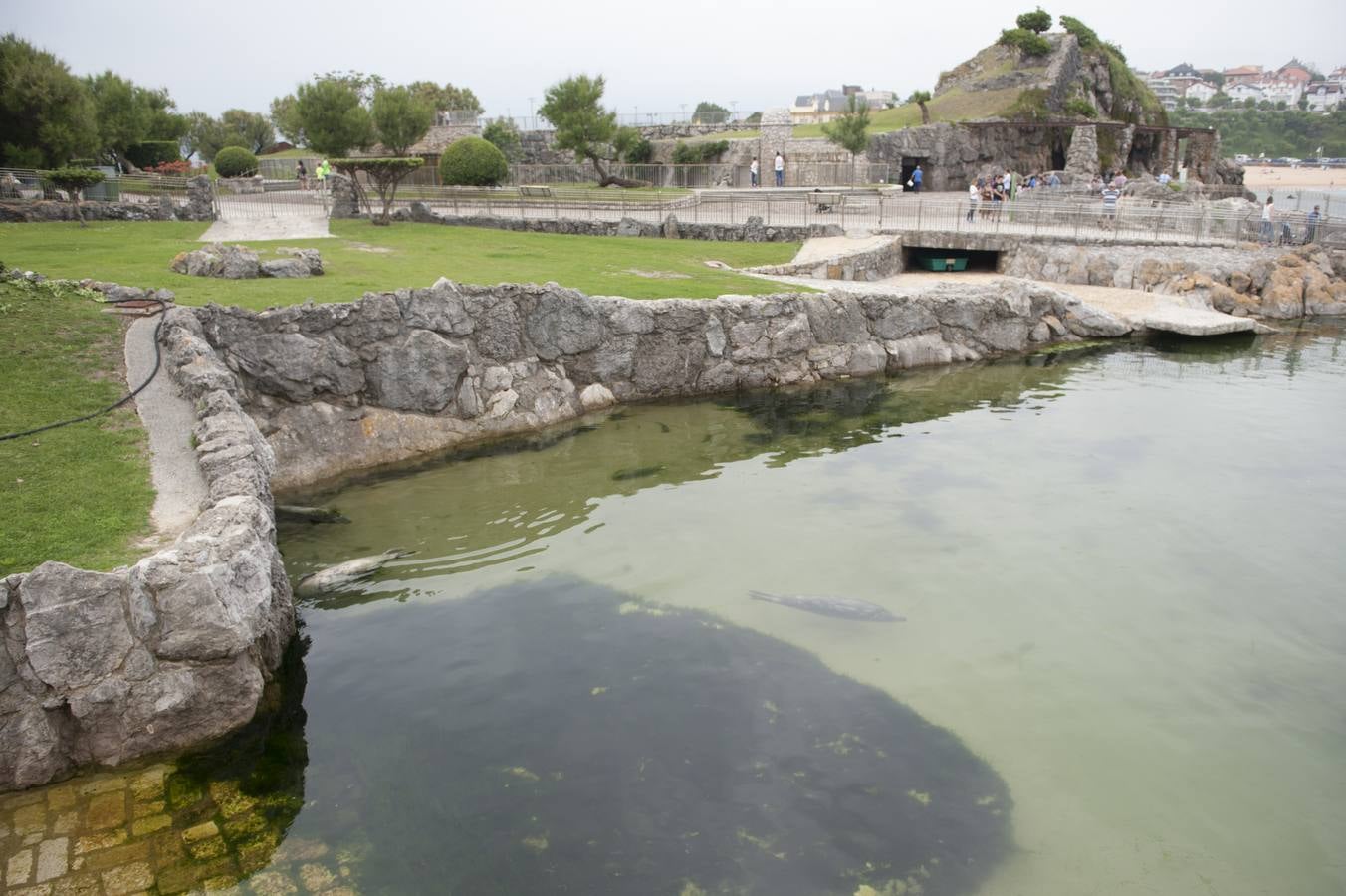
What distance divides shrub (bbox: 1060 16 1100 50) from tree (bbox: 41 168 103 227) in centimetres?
5735

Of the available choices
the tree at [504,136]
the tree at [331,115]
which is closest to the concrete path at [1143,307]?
the tree at [331,115]

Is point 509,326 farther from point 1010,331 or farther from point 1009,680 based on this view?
point 1010,331

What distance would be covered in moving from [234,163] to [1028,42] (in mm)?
48017

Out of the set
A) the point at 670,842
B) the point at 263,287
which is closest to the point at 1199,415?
the point at 670,842

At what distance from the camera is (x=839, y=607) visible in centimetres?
1005

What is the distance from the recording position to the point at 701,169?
51.9 m

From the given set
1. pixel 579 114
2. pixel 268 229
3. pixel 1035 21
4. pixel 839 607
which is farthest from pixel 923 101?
pixel 839 607

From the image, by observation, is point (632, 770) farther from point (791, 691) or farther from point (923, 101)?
point (923, 101)

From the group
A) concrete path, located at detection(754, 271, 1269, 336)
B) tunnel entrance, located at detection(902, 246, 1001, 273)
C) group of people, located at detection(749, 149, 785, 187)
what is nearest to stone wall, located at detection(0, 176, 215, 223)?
concrete path, located at detection(754, 271, 1269, 336)

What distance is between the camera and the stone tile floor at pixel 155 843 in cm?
613

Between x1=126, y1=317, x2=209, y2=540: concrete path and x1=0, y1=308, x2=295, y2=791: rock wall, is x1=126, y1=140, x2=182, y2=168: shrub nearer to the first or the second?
x1=126, y1=317, x2=209, y2=540: concrete path

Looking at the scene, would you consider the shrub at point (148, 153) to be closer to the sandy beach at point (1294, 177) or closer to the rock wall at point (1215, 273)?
the rock wall at point (1215, 273)

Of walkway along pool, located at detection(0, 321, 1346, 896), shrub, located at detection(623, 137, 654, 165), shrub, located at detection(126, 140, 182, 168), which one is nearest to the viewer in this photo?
walkway along pool, located at detection(0, 321, 1346, 896)

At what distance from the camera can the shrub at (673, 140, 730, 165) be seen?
53750 mm
